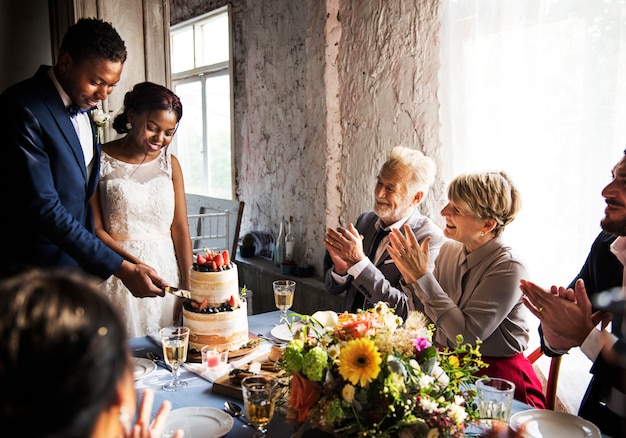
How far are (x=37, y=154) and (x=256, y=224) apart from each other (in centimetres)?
275

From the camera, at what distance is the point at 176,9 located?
5.44m

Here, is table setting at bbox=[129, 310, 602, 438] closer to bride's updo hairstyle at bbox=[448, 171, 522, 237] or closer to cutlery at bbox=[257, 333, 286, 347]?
cutlery at bbox=[257, 333, 286, 347]

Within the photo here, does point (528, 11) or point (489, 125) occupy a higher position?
point (528, 11)

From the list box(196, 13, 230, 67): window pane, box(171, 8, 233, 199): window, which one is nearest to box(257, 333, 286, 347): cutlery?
box(171, 8, 233, 199): window

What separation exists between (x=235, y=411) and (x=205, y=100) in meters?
4.41

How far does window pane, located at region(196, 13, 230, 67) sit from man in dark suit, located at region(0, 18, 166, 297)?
301 centimetres

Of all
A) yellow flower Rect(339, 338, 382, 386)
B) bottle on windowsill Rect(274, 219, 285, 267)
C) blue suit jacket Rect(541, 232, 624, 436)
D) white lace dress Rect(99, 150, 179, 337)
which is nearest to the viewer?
yellow flower Rect(339, 338, 382, 386)

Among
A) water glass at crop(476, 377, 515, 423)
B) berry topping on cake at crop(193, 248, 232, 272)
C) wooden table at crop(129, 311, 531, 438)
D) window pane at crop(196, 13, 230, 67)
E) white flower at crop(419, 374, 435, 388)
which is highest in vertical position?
window pane at crop(196, 13, 230, 67)

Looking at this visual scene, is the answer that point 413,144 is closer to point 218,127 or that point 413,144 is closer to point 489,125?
point 489,125

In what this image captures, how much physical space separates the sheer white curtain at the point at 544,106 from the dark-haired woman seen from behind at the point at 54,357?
1964 mm

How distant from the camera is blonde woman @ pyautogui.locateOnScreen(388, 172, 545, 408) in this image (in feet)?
6.22

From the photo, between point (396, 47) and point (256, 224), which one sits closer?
point (396, 47)

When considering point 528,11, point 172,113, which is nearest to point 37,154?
point 172,113

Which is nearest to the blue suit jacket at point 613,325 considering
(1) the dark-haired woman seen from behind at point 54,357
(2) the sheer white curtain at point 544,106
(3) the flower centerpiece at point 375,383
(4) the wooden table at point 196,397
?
(4) the wooden table at point 196,397
